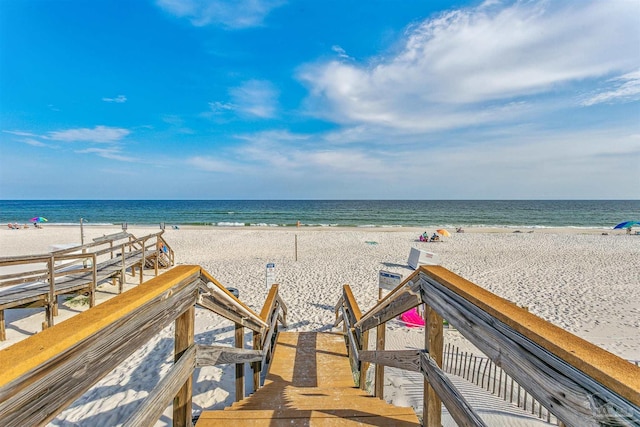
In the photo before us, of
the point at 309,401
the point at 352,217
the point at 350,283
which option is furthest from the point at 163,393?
the point at 352,217

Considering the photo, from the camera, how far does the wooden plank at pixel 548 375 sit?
695mm

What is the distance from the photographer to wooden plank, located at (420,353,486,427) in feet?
3.95

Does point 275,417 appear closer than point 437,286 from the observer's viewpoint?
No

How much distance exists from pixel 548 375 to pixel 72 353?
1390mm

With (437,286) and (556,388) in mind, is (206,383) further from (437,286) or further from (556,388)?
(556,388)

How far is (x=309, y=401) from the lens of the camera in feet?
7.92

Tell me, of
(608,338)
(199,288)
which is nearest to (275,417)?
(199,288)

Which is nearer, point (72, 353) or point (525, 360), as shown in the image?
point (72, 353)

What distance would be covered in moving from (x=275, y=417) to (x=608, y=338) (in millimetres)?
7576

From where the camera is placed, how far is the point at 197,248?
16406 mm

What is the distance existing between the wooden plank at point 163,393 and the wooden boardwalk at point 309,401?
60 centimetres

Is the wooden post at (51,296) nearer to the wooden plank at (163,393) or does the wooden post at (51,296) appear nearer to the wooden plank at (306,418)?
the wooden plank at (306,418)

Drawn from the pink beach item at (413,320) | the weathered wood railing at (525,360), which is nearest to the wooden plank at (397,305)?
the weathered wood railing at (525,360)

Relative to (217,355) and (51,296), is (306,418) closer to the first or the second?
(217,355)
